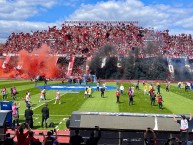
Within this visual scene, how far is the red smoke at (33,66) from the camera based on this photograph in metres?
82.1

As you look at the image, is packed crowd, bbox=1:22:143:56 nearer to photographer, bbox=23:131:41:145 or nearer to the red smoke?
the red smoke

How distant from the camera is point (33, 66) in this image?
83.2 meters

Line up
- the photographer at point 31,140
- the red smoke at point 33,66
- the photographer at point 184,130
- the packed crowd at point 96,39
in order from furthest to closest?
the packed crowd at point 96,39
the red smoke at point 33,66
the photographer at point 184,130
the photographer at point 31,140

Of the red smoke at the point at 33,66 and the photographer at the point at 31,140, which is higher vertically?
the red smoke at the point at 33,66

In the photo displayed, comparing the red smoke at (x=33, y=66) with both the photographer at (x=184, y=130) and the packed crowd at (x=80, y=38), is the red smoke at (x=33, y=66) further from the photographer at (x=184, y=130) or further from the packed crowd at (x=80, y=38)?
the photographer at (x=184, y=130)

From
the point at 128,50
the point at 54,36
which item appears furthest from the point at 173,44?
the point at 54,36

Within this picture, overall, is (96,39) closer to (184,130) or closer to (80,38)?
(80,38)

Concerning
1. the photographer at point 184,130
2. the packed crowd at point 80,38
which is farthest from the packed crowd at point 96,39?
the photographer at point 184,130

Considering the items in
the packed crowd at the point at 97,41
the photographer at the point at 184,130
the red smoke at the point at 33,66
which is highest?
the packed crowd at the point at 97,41

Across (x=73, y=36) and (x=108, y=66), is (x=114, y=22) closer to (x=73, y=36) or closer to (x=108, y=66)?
(x=73, y=36)

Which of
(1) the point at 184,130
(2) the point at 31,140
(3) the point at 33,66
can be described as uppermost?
(3) the point at 33,66

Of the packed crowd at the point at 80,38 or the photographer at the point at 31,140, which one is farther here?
the packed crowd at the point at 80,38

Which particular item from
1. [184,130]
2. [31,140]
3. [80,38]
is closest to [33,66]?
[80,38]

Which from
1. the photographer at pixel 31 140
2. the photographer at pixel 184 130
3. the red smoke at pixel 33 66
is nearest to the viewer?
the photographer at pixel 31 140
